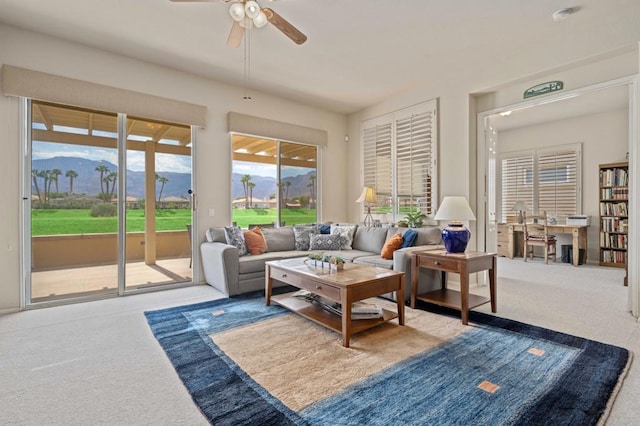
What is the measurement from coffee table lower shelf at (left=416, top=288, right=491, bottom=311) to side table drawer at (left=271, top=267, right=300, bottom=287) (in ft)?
4.51

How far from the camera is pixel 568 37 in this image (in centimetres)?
340

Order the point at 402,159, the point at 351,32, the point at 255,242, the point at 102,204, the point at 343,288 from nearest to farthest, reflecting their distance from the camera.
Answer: the point at 343,288 → the point at 351,32 → the point at 102,204 → the point at 255,242 → the point at 402,159

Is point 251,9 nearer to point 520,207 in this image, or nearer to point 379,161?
point 379,161

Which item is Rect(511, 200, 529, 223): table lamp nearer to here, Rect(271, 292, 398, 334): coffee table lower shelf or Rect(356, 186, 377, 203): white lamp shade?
Rect(356, 186, 377, 203): white lamp shade

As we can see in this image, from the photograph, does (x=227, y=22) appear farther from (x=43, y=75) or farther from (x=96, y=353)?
(x=96, y=353)

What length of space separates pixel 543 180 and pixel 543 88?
396cm

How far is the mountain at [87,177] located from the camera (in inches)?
142

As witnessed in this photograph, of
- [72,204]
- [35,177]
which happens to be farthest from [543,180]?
[35,177]

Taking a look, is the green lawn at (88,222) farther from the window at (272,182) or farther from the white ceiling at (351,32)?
the white ceiling at (351,32)

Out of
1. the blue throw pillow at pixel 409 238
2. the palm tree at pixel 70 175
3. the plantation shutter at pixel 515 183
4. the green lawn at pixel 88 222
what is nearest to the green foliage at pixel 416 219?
the blue throw pillow at pixel 409 238

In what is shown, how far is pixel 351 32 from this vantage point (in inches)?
134

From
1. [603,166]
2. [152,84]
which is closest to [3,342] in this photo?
[152,84]

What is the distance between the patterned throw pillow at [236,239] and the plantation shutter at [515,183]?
6294 millimetres

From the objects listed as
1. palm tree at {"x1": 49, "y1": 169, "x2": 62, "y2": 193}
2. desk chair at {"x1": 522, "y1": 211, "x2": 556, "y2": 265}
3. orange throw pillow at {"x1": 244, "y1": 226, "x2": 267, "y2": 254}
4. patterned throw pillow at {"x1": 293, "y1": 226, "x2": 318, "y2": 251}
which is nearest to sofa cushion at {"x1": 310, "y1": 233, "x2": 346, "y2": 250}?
patterned throw pillow at {"x1": 293, "y1": 226, "x2": 318, "y2": 251}
